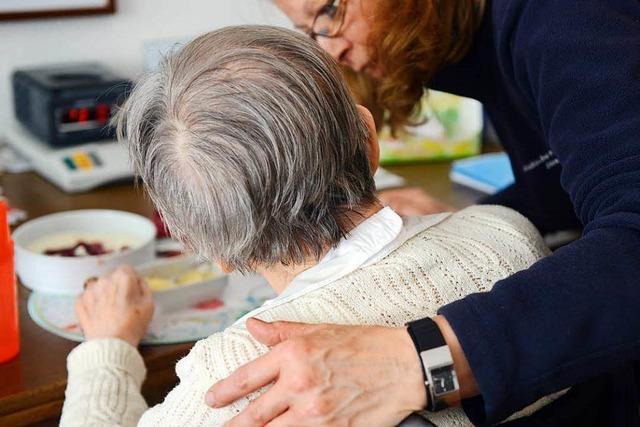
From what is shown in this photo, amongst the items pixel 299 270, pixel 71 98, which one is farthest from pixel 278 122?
pixel 71 98

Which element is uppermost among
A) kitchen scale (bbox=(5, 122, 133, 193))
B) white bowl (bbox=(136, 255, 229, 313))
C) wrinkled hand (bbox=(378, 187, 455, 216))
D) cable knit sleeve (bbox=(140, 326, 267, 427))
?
cable knit sleeve (bbox=(140, 326, 267, 427))

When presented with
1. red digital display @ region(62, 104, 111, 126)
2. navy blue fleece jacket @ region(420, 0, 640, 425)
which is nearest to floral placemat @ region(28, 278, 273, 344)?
navy blue fleece jacket @ region(420, 0, 640, 425)

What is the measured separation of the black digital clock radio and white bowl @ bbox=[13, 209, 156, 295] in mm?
382

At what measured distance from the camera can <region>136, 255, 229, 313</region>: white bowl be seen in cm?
159

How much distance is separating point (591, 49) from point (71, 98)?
1.41 meters

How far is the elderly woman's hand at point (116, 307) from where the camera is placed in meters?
1.43

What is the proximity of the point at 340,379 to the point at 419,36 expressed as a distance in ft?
2.36

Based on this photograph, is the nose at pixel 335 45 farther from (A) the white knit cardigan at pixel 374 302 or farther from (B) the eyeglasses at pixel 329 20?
(A) the white knit cardigan at pixel 374 302

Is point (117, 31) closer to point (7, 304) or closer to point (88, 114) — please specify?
point (88, 114)

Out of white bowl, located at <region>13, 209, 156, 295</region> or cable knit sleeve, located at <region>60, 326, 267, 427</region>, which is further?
white bowl, located at <region>13, 209, 156, 295</region>

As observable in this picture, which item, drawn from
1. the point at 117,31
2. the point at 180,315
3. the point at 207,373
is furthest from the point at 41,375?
the point at 117,31

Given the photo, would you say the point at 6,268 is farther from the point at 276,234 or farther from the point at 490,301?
the point at 490,301

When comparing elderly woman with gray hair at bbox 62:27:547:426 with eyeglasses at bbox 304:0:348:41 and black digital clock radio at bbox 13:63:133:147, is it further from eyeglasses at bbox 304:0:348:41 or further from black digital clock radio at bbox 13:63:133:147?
black digital clock radio at bbox 13:63:133:147

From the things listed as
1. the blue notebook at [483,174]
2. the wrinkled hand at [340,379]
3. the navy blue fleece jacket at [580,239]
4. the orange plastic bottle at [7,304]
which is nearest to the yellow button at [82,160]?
the orange plastic bottle at [7,304]
